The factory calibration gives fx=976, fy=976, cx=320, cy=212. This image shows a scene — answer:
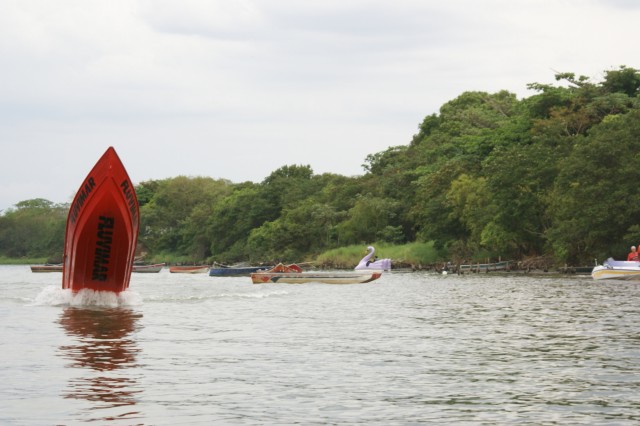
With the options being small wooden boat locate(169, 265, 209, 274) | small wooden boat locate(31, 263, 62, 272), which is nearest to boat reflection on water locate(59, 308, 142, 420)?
small wooden boat locate(169, 265, 209, 274)

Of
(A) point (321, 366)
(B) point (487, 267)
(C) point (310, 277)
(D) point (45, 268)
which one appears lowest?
(A) point (321, 366)

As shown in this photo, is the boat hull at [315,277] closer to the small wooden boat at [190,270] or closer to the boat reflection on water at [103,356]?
the boat reflection on water at [103,356]

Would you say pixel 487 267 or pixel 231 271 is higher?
pixel 487 267

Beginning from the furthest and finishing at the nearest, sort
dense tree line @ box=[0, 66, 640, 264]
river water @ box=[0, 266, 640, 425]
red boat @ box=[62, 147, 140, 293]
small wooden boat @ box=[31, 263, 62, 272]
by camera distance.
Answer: small wooden boat @ box=[31, 263, 62, 272] < dense tree line @ box=[0, 66, 640, 264] < red boat @ box=[62, 147, 140, 293] < river water @ box=[0, 266, 640, 425]

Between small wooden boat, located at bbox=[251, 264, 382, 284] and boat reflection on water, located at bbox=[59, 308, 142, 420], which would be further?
small wooden boat, located at bbox=[251, 264, 382, 284]

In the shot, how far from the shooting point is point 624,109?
8219 cm

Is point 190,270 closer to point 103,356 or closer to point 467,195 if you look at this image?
point 467,195

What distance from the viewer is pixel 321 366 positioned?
53.9 ft

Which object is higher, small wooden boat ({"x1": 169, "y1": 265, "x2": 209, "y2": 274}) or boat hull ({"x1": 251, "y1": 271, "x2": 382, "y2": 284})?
small wooden boat ({"x1": 169, "y1": 265, "x2": 209, "y2": 274})

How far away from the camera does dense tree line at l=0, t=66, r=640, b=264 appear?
210 ft

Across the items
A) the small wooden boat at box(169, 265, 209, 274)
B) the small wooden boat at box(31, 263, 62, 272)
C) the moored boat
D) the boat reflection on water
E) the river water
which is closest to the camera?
the river water

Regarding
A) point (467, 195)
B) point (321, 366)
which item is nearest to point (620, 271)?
point (467, 195)

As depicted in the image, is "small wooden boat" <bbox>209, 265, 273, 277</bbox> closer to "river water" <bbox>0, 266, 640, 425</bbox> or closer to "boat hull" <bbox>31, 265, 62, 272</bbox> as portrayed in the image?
"boat hull" <bbox>31, 265, 62, 272</bbox>

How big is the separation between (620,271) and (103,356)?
4156cm
